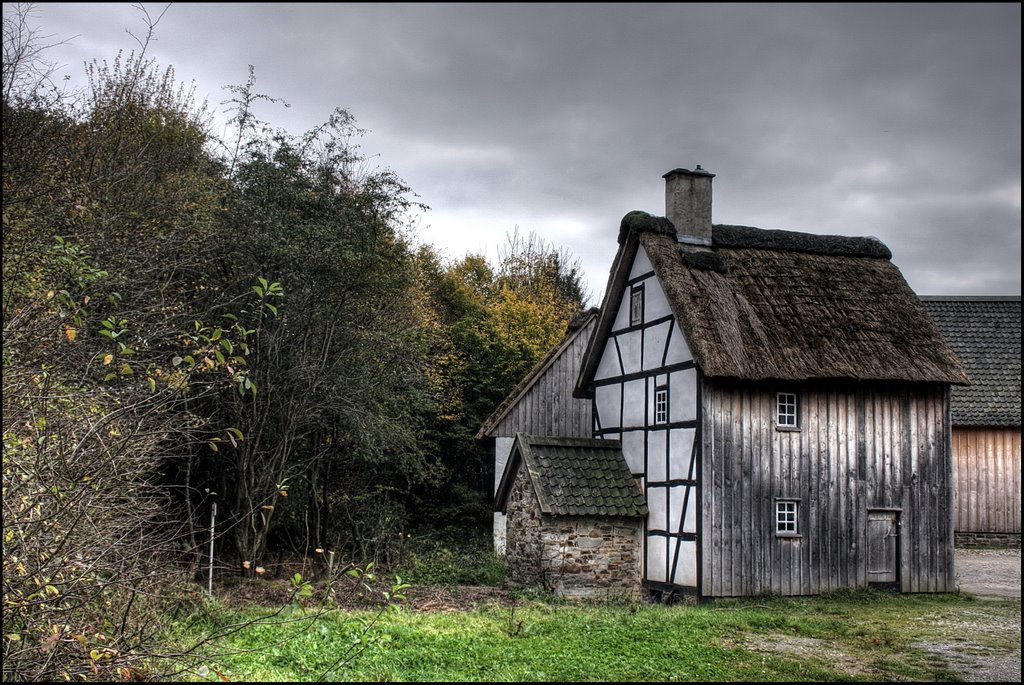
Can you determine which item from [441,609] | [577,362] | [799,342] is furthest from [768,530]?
[577,362]

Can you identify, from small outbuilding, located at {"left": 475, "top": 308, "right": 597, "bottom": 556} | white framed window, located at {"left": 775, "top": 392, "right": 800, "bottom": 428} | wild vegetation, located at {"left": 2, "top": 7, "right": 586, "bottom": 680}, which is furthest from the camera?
small outbuilding, located at {"left": 475, "top": 308, "right": 597, "bottom": 556}

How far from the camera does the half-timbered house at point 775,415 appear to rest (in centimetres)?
1527

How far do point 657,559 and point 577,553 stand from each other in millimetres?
1447

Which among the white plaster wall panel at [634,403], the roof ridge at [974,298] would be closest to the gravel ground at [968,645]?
the white plaster wall panel at [634,403]

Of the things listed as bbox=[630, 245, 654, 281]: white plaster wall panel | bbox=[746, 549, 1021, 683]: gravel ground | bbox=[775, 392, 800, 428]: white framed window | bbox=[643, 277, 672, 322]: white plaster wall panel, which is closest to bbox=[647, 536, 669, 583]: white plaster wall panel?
bbox=[775, 392, 800, 428]: white framed window

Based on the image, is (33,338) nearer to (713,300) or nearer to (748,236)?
(713,300)

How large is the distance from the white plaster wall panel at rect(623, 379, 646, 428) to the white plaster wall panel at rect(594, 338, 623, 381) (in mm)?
472

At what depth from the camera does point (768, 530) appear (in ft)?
50.4

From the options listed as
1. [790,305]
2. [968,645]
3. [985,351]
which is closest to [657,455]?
[790,305]

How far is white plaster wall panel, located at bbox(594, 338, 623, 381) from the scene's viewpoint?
1850 centimetres

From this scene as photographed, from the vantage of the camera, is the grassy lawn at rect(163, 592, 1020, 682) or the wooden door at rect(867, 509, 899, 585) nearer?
the grassy lawn at rect(163, 592, 1020, 682)

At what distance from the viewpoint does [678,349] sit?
16.1 m

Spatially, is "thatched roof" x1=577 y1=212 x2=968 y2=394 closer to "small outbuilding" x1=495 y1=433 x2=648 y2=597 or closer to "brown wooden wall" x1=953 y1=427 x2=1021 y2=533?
"small outbuilding" x1=495 y1=433 x2=648 y2=597

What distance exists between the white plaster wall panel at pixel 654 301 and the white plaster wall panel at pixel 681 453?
2.22 meters
